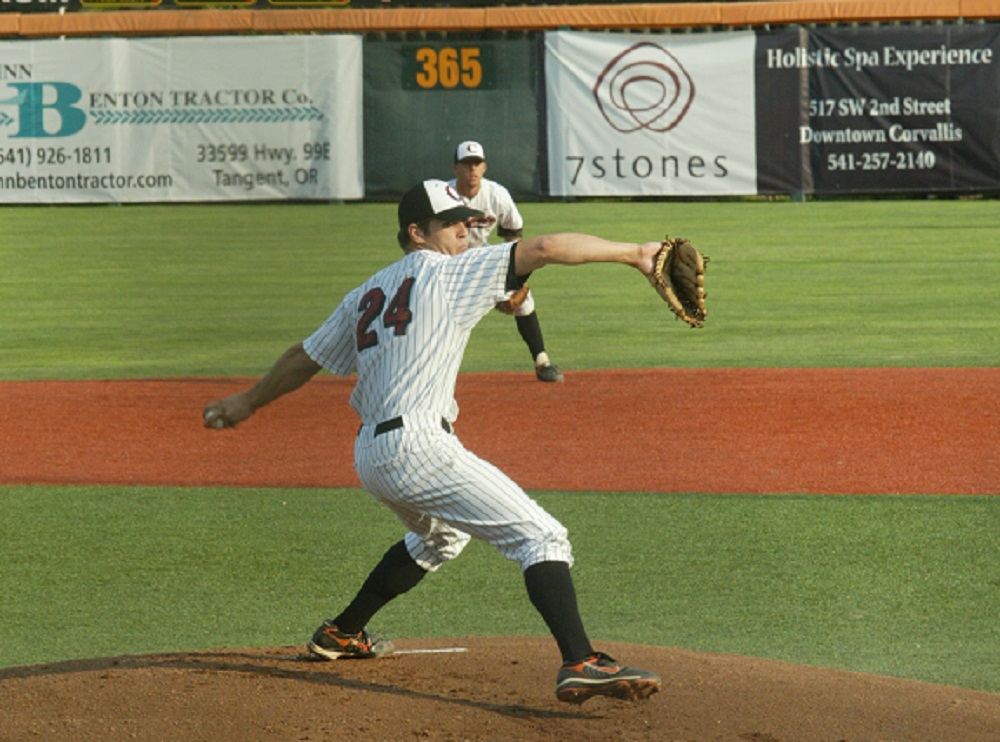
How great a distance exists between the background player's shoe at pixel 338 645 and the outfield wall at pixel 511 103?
782 inches

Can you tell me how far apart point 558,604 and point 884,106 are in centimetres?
2062

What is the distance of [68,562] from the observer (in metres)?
6.94

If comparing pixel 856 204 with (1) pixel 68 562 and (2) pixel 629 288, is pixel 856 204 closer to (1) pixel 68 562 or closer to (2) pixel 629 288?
(2) pixel 629 288

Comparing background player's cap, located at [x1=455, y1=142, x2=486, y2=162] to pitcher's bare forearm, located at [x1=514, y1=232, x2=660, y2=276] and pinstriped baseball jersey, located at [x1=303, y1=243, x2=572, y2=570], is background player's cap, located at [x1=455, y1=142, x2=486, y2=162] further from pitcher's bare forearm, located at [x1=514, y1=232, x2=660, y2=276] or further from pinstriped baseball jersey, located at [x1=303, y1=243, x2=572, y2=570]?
pitcher's bare forearm, located at [x1=514, y1=232, x2=660, y2=276]

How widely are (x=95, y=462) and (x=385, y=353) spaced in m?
5.09

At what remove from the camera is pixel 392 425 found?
4.46 m

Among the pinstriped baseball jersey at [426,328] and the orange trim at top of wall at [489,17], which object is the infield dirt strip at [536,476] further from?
the orange trim at top of wall at [489,17]

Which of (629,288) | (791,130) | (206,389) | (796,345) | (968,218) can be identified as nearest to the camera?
(206,389)

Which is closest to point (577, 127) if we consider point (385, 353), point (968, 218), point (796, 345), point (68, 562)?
point (968, 218)

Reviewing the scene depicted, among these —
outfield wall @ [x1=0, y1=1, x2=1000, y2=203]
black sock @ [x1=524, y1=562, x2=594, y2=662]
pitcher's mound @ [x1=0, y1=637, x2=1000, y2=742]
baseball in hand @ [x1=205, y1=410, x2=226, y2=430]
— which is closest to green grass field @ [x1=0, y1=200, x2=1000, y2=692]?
pitcher's mound @ [x1=0, y1=637, x2=1000, y2=742]

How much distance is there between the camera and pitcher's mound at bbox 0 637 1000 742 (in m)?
4.26

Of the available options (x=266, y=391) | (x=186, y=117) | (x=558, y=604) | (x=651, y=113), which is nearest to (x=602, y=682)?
(x=558, y=604)

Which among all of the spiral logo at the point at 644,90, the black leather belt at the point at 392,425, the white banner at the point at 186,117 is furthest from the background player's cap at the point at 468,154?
the white banner at the point at 186,117

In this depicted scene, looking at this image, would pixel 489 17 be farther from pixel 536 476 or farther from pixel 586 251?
pixel 586 251
